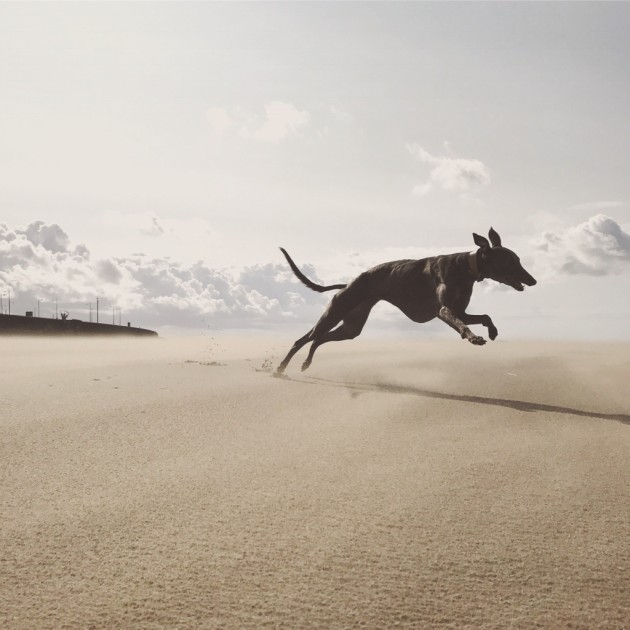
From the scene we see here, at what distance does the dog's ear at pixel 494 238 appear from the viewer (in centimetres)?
563

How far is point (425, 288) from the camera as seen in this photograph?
643 cm

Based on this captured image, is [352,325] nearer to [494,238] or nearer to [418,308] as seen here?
[418,308]

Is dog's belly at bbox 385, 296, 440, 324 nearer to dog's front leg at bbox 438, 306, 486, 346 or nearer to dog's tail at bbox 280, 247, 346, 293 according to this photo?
dog's front leg at bbox 438, 306, 486, 346

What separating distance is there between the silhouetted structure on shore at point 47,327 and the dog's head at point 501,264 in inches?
982

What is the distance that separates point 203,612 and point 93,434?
219cm

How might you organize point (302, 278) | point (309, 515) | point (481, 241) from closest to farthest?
point (309, 515) → point (481, 241) → point (302, 278)

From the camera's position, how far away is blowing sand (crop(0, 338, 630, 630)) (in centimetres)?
148

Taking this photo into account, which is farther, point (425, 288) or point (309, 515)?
point (425, 288)

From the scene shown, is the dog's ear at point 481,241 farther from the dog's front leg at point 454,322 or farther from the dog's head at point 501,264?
the dog's front leg at point 454,322

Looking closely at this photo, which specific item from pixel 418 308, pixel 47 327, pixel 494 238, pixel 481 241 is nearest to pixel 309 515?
pixel 481 241

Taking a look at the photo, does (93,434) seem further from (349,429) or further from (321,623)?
(321,623)

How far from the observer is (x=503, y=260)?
5559 mm

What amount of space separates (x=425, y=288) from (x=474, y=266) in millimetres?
820

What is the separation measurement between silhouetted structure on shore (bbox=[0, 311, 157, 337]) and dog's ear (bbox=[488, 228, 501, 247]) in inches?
984
